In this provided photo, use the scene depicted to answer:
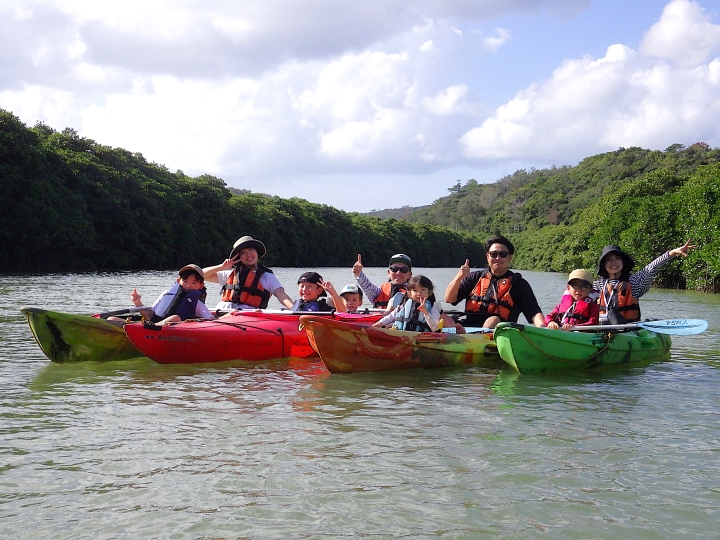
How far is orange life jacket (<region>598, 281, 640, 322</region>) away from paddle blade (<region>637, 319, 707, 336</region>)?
26 cm

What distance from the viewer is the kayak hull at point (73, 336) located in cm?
821

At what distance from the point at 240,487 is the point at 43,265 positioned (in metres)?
37.6

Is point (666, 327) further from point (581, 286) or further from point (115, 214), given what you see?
point (115, 214)

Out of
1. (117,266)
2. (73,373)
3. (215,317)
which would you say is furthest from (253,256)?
(117,266)

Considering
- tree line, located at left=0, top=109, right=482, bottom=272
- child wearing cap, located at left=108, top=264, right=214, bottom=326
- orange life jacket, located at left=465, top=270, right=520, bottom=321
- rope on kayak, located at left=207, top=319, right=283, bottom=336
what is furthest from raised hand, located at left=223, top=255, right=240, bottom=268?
tree line, located at left=0, top=109, right=482, bottom=272

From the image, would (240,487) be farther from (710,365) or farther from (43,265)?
(43,265)

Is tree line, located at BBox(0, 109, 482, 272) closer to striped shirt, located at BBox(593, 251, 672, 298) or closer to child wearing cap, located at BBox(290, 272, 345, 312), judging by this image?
child wearing cap, located at BBox(290, 272, 345, 312)

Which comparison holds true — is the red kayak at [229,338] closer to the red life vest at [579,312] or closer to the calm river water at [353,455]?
the calm river water at [353,455]

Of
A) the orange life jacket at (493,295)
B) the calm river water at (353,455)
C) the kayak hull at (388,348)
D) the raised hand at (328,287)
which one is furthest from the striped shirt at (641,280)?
the raised hand at (328,287)

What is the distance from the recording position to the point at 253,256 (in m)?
9.56

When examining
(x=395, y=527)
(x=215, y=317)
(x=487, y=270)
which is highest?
(x=487, y=270)

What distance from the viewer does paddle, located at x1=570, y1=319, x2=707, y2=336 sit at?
872 centimetres

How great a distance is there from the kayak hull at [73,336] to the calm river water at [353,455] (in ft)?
0.73

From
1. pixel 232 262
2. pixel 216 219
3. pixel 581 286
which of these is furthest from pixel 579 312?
pixel 216 219
